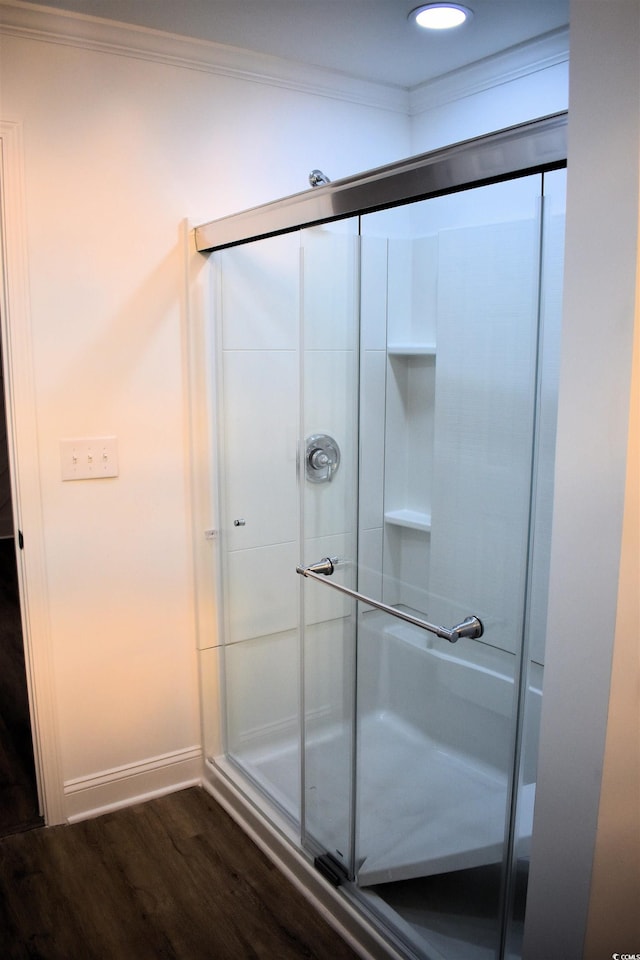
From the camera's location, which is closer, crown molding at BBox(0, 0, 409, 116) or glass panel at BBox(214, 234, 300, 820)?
crown molding at BBox(0, 0, 409, 116)

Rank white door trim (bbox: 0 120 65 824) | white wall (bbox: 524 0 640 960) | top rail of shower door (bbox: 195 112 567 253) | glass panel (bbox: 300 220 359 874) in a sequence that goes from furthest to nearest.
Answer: white door trim (bbox: 0 120 65 824) < glass panel (bbox: 300 220 359 874) < top rail of shower door (bbox: 195 112 567 253) < white wall (bbox: 524 0 640 960)

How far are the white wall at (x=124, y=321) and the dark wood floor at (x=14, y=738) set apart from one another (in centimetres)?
18

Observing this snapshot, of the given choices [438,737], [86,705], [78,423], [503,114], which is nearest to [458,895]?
[438,737]

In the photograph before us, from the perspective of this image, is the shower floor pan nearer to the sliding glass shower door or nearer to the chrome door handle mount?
the sliding glass shower door

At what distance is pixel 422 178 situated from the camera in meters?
1.52

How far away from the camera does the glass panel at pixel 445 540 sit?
1.46m

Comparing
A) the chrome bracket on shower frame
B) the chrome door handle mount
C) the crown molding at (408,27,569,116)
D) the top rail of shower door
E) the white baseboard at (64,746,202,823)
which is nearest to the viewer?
the top rail of shower door

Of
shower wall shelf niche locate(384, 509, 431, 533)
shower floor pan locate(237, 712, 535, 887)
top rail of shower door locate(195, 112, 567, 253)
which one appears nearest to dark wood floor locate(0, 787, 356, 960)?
shower floor pan locate(237, 712, 535, 887)

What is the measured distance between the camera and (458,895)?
1705 millimetres

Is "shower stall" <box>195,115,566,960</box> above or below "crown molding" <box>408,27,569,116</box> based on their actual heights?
below

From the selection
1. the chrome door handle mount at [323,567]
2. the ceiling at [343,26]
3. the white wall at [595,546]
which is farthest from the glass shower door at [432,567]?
the ceiling at [343,26]

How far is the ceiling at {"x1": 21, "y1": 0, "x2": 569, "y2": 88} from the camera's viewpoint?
78.0 inches

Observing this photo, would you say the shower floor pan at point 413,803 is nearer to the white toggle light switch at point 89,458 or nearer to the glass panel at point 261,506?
the glass panel at point 261,506

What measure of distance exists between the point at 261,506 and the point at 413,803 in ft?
3.08
